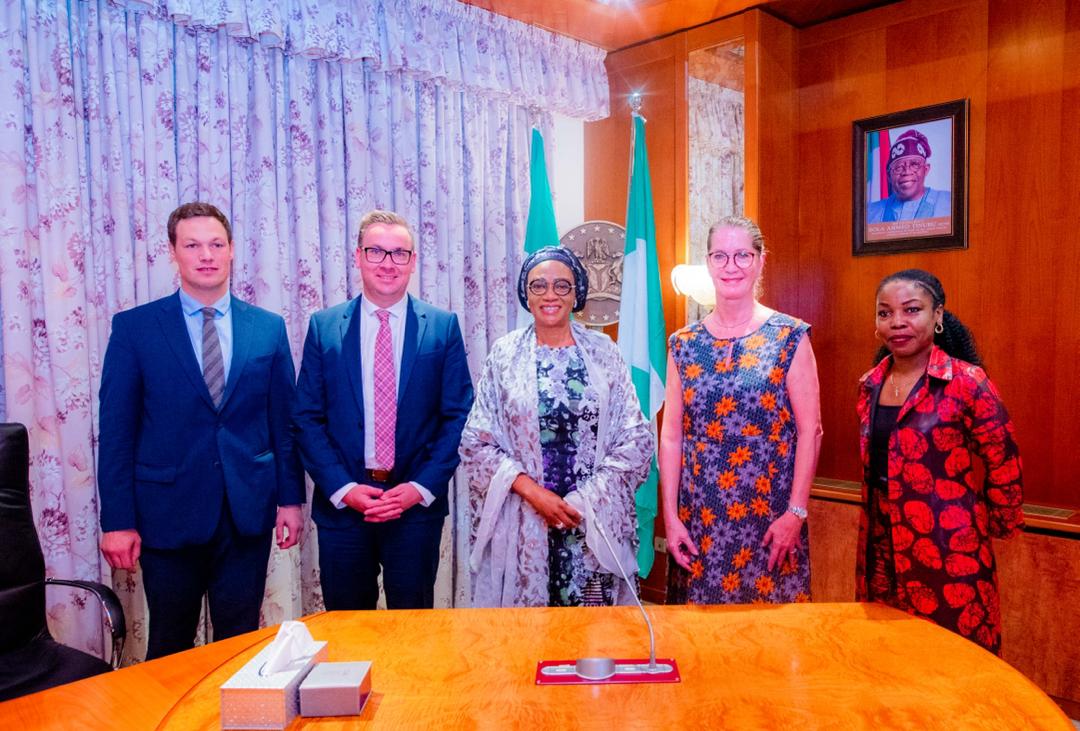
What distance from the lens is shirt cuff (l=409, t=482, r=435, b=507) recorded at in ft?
8.21

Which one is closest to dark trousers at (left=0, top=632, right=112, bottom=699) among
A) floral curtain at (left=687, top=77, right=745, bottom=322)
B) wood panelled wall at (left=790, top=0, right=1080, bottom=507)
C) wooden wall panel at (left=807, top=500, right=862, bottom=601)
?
wooden wall panel at (left=807, top=500, right=862, bottom=601)

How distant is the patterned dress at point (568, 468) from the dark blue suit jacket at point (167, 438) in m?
0.89

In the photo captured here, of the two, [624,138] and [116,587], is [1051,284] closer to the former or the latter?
[624,138]

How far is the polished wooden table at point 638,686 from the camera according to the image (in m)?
1.25

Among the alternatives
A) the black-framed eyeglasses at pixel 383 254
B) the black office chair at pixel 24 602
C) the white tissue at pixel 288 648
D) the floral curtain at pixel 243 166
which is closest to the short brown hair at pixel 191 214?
the black-framed eyeglasses at pixel 383 254

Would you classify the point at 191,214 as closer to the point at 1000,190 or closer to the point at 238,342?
the point at 238,342

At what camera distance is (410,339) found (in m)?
2.61

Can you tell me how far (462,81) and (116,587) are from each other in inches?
98.1

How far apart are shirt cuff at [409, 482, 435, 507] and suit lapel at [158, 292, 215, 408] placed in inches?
25.7

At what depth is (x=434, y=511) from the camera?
2.59 meters

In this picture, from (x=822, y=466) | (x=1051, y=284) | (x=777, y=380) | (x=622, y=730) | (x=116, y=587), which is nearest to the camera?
(x=622, y=730)

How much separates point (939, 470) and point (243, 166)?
264 centimetres

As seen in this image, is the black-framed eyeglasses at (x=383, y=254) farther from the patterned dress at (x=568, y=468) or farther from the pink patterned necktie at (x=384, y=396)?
the patterned dress at (x=568, y=468)

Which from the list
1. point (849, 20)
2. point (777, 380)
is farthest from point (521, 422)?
point (849, 20)
